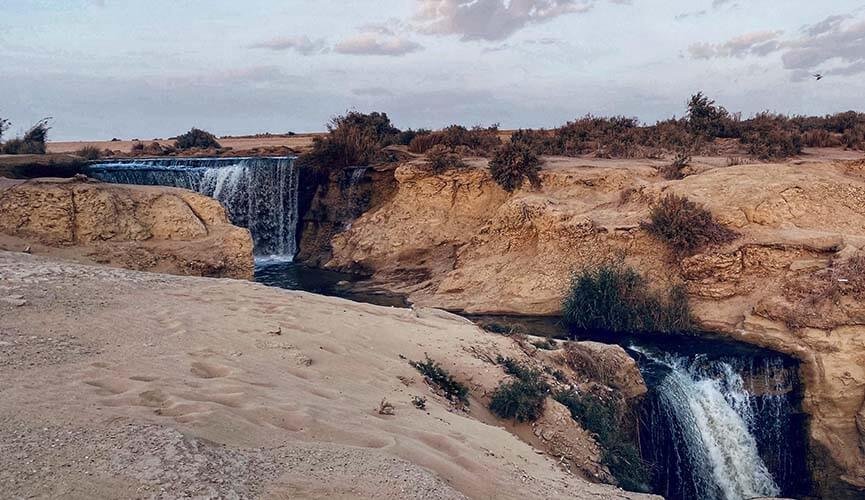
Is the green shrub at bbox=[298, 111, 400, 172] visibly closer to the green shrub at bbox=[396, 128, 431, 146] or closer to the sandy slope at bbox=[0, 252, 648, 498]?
the green shrub at bbox=[396, 128, 431, 146]

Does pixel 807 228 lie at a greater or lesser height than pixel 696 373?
greater

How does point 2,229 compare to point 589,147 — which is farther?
point 589,147

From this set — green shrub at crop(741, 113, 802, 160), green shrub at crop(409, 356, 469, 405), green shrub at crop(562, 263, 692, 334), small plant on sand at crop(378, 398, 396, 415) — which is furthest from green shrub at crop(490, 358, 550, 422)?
green shrub at crop(741, 113, 802, 160)

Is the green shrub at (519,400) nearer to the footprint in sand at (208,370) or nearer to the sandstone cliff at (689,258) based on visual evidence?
the footprint in sand at (208,370)

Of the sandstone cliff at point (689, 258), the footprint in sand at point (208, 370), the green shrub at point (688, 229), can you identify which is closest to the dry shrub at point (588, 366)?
the sandstone cliff at point (689, 258)

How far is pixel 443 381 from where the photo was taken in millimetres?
7562

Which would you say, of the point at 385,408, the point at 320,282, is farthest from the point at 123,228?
the point at 385,408

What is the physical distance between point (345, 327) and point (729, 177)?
11770 mm

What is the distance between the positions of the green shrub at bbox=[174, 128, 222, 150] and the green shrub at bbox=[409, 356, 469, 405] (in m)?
28.8

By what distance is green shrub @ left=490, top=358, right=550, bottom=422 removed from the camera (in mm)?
7371

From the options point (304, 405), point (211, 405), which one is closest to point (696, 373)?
point (304, 405)

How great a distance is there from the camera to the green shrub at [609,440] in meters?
7.27

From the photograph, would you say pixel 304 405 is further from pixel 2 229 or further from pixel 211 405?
pixel 2 229

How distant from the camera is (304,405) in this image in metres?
5.23
